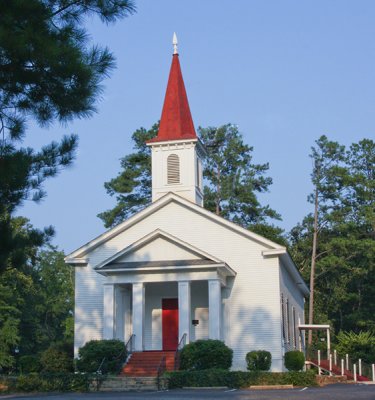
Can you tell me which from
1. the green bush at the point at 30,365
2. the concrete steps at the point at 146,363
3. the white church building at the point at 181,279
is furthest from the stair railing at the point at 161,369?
the green bush at the point at 30,365

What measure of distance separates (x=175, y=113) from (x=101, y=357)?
13707 mm

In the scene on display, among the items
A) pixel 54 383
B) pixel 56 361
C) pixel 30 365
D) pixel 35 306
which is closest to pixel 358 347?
pixel 56 361

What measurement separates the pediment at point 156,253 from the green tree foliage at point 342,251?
2507 centimetres

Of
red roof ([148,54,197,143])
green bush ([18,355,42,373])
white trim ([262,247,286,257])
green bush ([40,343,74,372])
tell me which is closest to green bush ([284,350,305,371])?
white trim ([262,247,286,257])

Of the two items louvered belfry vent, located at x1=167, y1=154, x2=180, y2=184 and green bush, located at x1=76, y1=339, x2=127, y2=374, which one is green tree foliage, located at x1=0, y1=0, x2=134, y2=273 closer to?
green bush, located at x1=76, y1=339, x2=127, y2=374

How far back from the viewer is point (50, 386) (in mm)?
24281

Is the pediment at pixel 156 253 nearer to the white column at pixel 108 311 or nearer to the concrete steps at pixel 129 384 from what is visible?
the white column at pixel 108 311

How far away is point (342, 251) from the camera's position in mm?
52719

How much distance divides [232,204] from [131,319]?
24555 mm

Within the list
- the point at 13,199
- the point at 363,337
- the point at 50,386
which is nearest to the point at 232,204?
the point at 363,337

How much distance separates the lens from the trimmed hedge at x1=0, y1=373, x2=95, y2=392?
24109 mm

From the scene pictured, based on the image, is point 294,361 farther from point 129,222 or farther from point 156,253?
point 129,222

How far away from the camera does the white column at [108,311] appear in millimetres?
28891

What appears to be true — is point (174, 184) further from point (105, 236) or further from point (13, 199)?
point (13, 199)
